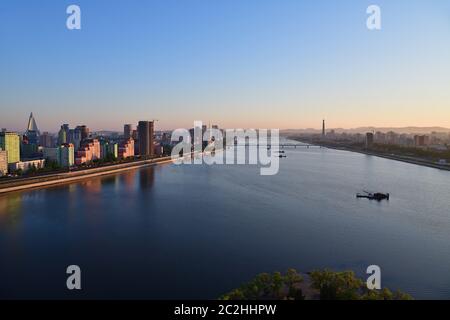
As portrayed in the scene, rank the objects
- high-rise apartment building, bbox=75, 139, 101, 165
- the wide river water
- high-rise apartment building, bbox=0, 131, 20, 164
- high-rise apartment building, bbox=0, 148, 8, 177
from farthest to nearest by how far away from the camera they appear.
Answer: high-rise apartment building, bbox=75, 139, 101, 165 → high-rise apartment building, bbox=0, 131, 20, 164 → high-rise apartment building, bbox=0, 148, 8, 177 → the wide river water

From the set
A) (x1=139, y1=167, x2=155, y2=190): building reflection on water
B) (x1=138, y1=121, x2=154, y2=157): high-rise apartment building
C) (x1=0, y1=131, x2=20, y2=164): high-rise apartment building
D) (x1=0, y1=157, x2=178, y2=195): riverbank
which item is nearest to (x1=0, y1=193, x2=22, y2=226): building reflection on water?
(x1=0, y1=157, x2=178, y2=195): riverbank

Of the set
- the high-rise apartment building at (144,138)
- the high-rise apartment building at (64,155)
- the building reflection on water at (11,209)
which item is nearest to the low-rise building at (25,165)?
the high-rise apartment building at (64,155)

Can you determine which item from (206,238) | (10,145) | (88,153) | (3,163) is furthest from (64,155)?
(206,238)

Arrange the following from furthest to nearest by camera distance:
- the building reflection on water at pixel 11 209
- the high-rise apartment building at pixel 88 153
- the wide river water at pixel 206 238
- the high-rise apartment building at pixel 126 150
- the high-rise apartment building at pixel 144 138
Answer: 1. the high-rise apartment building at pixel 144 138
2. the high-rise apartment building at pixel 126 150
3. the high-rise apartment building at pixel 88 153
4. the building reflection on water at pixel 11 209
5. the wide river water at pixel 206 238

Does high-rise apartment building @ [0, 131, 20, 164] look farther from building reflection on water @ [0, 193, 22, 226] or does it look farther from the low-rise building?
building reflection on water @ [0, 193, 22, 226]

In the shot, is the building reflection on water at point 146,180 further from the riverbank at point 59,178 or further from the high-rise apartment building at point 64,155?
the high-rise apartment building at point 64,155
